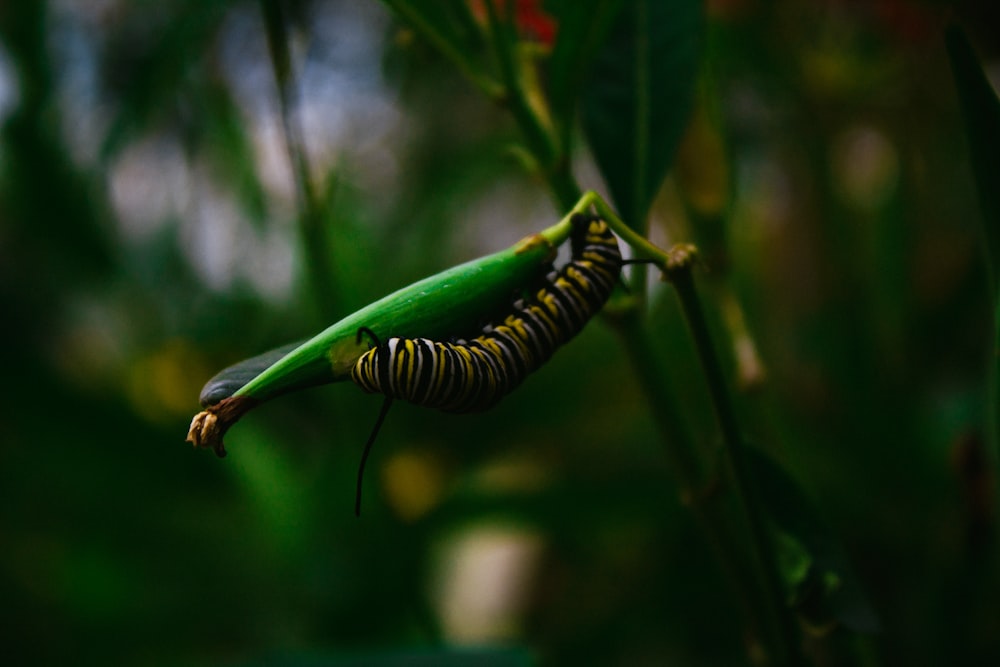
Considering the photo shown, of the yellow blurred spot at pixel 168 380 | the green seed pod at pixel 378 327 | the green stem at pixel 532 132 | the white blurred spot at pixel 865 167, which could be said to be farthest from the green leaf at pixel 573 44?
the yellow blurred spot at pixel 168 380

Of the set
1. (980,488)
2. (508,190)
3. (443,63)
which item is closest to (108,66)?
(443,63)

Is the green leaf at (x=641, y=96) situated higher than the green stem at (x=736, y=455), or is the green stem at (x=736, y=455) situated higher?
the green leaf at (x=641, y=96)

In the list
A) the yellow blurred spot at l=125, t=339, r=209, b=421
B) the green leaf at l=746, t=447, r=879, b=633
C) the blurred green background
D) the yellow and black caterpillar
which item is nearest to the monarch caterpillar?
the yellow and black caterpillar

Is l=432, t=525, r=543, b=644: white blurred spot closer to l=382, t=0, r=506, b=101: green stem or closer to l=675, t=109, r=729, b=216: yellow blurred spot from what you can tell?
l=675, t=109, r=729, b=216: yellow blurred spot

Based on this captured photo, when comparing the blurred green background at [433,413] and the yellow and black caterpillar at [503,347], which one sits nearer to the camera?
the yellow and black caterpillar at [503,347]

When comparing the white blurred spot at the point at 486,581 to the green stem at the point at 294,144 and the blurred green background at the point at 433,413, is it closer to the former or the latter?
the blurred green background at the point at 433,413
